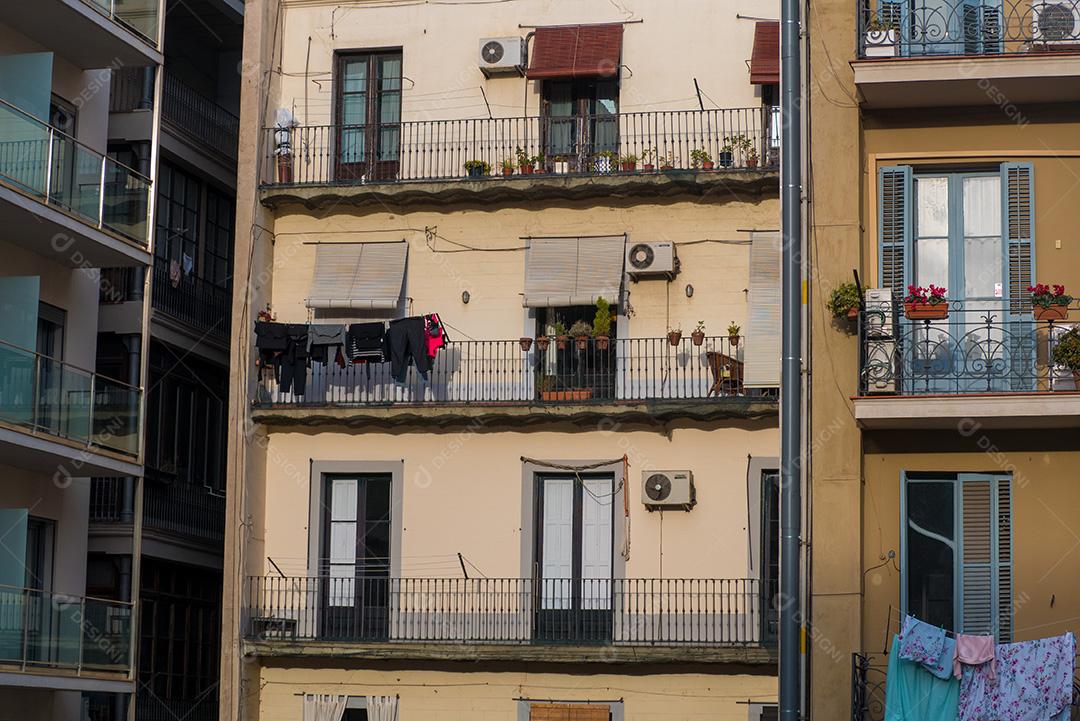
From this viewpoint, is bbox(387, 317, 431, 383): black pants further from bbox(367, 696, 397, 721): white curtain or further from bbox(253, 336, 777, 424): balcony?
bbox(367, 696, 397, 721): white curtain

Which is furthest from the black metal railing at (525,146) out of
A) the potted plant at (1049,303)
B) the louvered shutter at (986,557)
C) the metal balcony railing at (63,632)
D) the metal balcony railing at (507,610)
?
the metal balcony railing at (63,632)

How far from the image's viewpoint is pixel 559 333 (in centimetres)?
2848

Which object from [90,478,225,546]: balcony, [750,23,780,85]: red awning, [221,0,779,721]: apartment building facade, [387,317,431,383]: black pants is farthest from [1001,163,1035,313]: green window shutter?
[90,478,225,546]: balcony

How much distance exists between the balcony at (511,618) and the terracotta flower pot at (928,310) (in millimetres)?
5853

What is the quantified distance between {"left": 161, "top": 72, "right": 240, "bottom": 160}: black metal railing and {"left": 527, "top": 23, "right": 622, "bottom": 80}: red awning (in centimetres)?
686

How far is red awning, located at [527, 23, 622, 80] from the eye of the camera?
28.7 m

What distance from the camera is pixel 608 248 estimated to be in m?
28.3

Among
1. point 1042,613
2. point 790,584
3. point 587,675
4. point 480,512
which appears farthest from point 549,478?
point 1042,613

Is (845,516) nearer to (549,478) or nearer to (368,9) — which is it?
(549,478)

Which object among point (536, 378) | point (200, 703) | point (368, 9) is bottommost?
point (200, 703)

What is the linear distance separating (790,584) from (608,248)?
767 cm

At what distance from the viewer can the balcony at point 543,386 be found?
2739 cm

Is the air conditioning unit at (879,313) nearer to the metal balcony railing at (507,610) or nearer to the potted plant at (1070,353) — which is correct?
the potted plant at (1070,353)

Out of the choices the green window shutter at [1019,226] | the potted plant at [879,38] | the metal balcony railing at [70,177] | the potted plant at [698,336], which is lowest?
the potted plant at [698,336]
